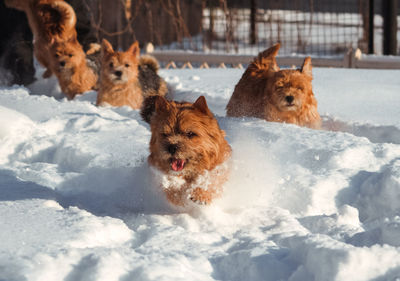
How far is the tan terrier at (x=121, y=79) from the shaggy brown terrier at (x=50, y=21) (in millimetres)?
1047

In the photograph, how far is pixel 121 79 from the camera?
6.74 metres

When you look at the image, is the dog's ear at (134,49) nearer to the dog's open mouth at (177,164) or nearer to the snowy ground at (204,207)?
the snowy ground at (204,207)

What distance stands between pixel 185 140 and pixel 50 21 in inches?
194

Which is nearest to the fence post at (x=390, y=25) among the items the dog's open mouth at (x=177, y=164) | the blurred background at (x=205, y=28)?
the blurred background at (x=205, y=28)

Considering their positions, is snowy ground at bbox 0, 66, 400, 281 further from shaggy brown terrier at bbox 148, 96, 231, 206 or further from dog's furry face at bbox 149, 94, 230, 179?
dog's furry face at bbox 149, 94, 230, 179

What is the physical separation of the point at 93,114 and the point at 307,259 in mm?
3872

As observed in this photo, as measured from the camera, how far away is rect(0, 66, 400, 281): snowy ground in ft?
8.50

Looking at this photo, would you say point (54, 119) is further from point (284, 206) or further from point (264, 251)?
point (264, 251)

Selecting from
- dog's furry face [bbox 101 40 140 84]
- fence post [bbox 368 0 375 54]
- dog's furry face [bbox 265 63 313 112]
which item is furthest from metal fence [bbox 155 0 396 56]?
dog's furry face [bbox 265 63 313 112]

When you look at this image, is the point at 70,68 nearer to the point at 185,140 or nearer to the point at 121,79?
the point at 121,79

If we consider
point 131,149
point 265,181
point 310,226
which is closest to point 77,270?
point 310,226

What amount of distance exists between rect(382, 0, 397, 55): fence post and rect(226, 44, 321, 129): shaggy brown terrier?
4947mm

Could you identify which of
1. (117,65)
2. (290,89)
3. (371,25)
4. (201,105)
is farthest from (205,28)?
Result: (201,105)

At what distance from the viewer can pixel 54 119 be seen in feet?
18.8
